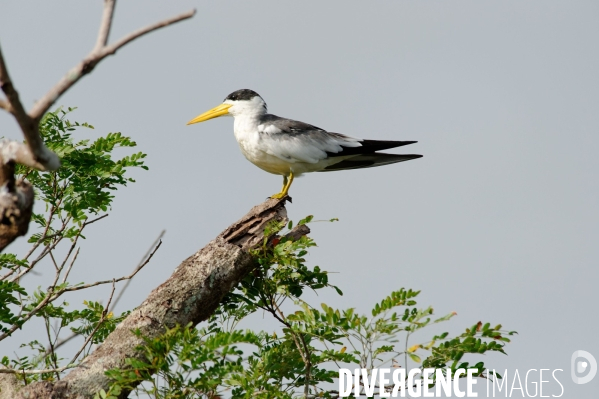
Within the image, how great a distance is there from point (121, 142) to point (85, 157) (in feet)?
1.14

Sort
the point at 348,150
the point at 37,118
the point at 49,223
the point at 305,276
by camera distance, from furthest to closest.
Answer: the point at 348,150, the point at 49,223, the point at 305,276, the point at 37,118

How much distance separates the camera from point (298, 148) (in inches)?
322

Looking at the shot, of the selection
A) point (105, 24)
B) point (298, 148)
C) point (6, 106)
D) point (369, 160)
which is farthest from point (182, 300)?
point (369, 160)

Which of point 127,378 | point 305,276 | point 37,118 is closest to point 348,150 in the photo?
point 305,276

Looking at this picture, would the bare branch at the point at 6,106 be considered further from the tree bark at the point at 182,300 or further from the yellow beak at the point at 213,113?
the yellow beak at the point at 213,113

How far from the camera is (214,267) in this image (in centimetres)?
628

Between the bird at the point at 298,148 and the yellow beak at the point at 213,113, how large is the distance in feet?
1.41

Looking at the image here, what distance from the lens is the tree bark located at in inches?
221

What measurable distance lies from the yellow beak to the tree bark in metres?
2.72

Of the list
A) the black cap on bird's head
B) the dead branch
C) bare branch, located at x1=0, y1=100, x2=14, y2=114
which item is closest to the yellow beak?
the black cap on bird's head

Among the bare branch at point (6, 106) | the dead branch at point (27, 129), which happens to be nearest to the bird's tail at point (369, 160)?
the dead branch at point (27, 129)

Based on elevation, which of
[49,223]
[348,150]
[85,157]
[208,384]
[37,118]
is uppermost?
[348,150]

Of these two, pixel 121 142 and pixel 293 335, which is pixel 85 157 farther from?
pixel 293 335

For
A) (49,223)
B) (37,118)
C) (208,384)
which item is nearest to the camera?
(37,118)
